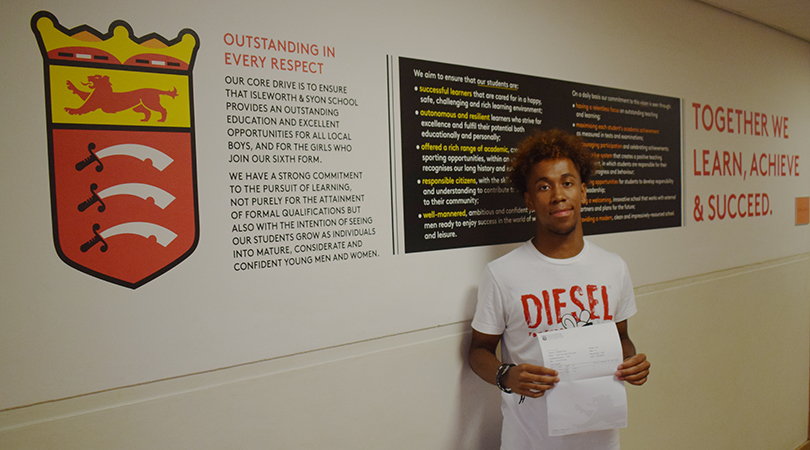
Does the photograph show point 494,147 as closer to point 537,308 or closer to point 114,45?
point 537,308

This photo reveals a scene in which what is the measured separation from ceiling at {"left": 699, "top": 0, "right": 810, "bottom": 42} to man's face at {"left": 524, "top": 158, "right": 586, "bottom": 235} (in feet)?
6.48

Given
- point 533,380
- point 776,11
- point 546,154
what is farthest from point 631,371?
point 776,11

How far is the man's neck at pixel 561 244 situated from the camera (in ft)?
5.19

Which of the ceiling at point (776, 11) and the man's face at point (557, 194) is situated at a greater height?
the ceiling at point (776, 11)

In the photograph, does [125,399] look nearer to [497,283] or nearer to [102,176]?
[102,176]

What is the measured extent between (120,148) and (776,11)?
3.63 m

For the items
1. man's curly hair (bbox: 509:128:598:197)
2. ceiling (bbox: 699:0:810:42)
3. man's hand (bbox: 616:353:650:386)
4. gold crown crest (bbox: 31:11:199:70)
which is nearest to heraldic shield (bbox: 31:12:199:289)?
gold crown crest (bbox: 31:11:199:70)

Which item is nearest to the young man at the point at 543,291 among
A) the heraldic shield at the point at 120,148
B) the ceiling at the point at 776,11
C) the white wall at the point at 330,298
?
the white wall at the point at 330,298

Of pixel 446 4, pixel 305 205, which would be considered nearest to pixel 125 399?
pixel 305 205

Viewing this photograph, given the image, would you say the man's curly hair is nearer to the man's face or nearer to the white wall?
the man's face

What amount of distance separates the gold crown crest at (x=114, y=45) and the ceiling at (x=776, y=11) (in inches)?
114

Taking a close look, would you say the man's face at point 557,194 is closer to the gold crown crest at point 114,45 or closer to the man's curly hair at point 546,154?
the man's curly hair at point 546,154

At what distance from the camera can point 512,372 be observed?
1.43m

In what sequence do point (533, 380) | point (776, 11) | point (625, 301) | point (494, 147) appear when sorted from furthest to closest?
1. point (776, 11)
2. point (494, 147)
3. point (625, 301)
4. point (533, 380)
